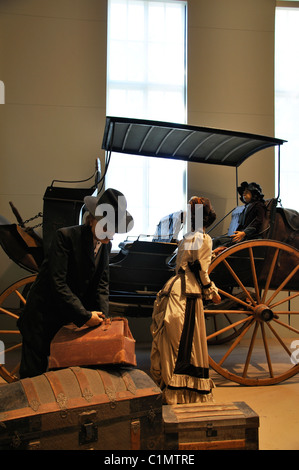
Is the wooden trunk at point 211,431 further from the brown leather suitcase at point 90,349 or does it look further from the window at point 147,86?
the window at point 147,86

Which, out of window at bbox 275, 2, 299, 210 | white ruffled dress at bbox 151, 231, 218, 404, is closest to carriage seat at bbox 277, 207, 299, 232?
white ruffled dress at bbox 151, 231, 218, 404

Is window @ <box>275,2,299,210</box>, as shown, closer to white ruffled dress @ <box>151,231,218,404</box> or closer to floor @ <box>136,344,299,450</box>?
floor @ <box>136,344,299,450</box>

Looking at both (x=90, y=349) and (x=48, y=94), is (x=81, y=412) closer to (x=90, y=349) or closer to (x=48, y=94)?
(x=90, y=349)

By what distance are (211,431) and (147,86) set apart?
4.77 m

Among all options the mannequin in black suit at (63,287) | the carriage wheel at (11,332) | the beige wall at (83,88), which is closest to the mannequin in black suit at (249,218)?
the beige wall at (83,88)

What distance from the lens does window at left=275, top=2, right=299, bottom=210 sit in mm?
5988

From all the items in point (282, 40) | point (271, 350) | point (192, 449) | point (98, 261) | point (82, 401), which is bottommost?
point (271, 350)

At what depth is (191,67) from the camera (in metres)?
5.54

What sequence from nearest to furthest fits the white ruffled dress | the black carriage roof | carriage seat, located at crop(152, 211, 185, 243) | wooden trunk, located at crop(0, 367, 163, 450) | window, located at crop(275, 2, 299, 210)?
wooden trunk, located at crop(0, 367, 163, 450) → the white ruffled dress → the black carriage roof → carriage seat, located at crop(152, 211, 185, 243) → window, located at crop(275, 2, 299, 210)

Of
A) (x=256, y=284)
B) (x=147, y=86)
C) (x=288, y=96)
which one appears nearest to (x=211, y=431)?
(x=256, y=284)

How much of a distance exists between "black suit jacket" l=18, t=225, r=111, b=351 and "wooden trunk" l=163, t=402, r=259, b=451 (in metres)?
0.73
